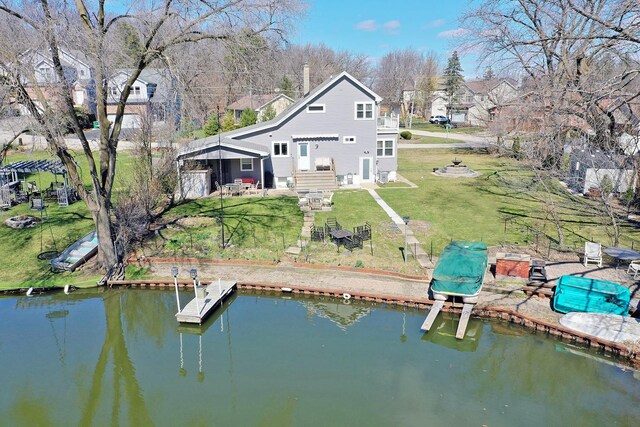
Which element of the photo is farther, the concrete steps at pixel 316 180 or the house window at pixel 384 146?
the house window at pixel 384 146

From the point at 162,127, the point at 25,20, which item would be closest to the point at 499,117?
the point at 162,127

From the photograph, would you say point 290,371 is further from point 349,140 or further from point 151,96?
point 151,96

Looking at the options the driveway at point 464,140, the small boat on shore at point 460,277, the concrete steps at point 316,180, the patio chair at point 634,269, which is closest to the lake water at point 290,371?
the small boat on shore at point 460,277

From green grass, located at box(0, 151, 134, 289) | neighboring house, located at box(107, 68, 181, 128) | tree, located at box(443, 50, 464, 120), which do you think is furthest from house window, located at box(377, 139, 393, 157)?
tree, located at box(443, 50, 464, 120)

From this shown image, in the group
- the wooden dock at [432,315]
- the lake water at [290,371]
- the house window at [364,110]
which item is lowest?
the lake water at [290,371]

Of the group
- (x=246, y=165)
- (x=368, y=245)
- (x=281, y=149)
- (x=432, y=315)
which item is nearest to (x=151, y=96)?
(x=246, y=165)

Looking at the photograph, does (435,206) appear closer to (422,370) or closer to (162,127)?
(422,370)

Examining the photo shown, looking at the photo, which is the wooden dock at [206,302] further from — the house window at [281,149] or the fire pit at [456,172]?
the fire pit at [456,172]
